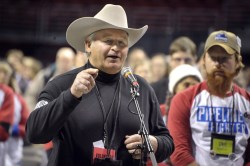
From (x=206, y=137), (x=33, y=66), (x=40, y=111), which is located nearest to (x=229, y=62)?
(x=206, y=137)

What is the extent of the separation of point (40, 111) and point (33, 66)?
10.5m

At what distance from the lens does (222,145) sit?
5.05 m

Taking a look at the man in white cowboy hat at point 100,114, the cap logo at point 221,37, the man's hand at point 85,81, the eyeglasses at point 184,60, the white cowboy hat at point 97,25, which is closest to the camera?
the man's hand at point 85,81

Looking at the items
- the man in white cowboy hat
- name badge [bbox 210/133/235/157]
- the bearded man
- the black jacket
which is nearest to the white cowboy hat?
the man in white cowboy hat

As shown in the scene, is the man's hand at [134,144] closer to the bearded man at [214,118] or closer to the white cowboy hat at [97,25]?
the white cowboy hat at [97,25]

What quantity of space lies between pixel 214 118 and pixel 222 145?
0.21 meters

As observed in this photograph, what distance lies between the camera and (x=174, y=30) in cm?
1819

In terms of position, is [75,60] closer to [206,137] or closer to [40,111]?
[206,137]

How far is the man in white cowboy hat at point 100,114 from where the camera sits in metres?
4.16

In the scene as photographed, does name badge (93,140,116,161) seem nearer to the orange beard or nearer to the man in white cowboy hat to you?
the man in white cowboy hat

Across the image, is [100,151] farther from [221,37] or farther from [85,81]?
[221,37]

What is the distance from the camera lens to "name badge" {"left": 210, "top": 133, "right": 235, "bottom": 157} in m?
5.05

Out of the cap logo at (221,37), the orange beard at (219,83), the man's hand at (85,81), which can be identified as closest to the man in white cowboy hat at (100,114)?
the man's hand at (85,81)

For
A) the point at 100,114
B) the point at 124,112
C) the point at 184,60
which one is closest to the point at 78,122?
the point at 100,114
